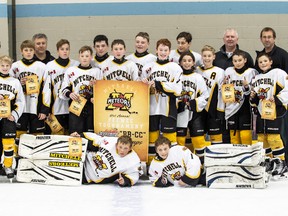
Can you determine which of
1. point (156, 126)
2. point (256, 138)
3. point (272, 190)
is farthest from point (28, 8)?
point (272, 190)

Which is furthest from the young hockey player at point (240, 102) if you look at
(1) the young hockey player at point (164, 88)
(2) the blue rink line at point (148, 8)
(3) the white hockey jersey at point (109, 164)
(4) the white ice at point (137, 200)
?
(2) the blue rink line at point (148, 8)

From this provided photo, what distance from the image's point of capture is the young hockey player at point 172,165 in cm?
564

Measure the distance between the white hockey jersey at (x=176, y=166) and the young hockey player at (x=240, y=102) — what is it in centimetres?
79

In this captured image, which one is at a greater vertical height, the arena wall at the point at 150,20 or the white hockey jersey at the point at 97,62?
the arena wall at the point at 150,20

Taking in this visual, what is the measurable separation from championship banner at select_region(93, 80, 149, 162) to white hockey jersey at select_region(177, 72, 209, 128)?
0.36 m

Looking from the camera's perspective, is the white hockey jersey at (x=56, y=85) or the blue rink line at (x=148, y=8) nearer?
the white hockey jersey at (x=56, y=85)

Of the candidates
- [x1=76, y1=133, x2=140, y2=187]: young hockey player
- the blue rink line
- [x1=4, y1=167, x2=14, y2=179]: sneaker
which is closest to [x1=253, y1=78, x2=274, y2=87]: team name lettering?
[x1=76, y1=133, x2=140, y2=187]: young hockey player

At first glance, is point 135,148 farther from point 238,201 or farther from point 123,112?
point 238,201

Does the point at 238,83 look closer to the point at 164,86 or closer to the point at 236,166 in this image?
the point at 164,86

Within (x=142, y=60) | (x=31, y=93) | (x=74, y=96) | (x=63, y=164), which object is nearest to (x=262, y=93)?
(x=142, y=60)

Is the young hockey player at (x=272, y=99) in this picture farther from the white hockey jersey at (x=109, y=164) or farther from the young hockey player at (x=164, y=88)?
the white hockey jersey at (x=109, y=164)

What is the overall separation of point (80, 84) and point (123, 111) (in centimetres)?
51

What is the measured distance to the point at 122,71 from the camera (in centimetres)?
621

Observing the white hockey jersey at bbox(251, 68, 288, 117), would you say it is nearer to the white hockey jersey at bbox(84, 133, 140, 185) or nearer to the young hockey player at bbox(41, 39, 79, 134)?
the white hockey jersey at bbox(84, 133, 140, 185)
